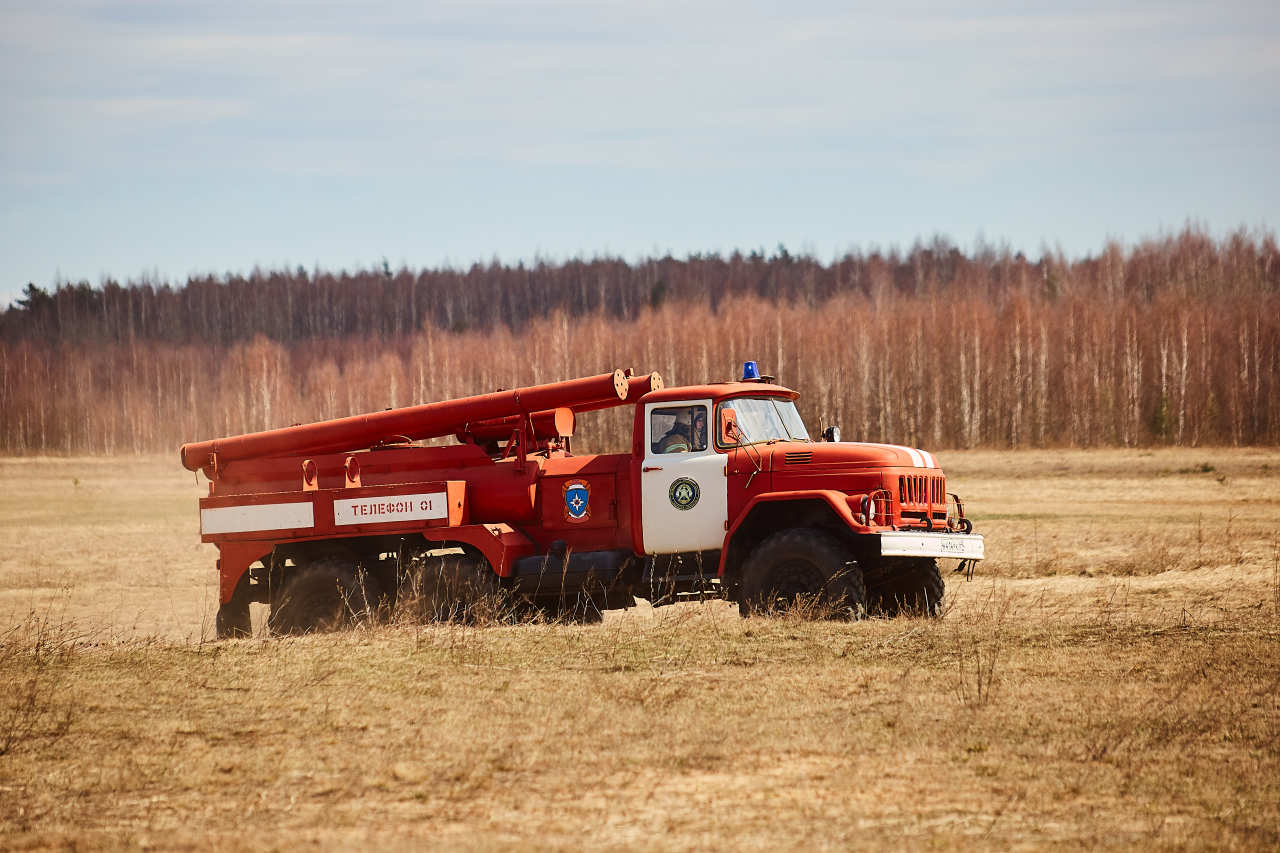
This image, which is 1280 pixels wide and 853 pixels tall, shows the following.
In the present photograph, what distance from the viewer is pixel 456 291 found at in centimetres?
13012

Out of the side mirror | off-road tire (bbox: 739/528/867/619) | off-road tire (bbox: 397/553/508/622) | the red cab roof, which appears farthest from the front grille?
off-road tire (bbox: 397/553/508/622)

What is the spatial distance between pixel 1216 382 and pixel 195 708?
2651 inches

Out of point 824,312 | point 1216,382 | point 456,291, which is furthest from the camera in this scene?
point 456,291

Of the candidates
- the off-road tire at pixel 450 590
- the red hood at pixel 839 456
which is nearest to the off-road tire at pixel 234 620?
the off-road tire at pixel 450 590

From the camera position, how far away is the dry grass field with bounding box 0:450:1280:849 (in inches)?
261

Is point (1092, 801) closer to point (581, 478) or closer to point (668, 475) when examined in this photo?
point (668, 475)

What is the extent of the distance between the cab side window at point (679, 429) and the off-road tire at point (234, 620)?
5.33 meters

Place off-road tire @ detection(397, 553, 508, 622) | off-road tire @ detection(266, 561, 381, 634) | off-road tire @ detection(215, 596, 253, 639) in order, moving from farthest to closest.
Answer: off-road tire @ detection(215, 596, 253, 639) → off-road tire @ detection(266, 561, 381, 634) → off-road tire @ detection(397, 553, 508, 622)

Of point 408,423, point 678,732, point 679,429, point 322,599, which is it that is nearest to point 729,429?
point 679,429

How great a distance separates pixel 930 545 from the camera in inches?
484

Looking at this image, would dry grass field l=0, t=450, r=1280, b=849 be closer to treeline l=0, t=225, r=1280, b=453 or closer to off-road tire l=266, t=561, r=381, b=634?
off-road tire l=266, t=561, r=381, b=634

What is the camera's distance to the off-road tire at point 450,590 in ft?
45.6

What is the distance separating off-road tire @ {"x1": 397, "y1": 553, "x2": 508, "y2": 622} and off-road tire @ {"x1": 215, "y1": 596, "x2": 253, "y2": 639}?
6.93ft

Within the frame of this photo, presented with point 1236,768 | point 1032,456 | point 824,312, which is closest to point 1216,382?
point 1032,456
